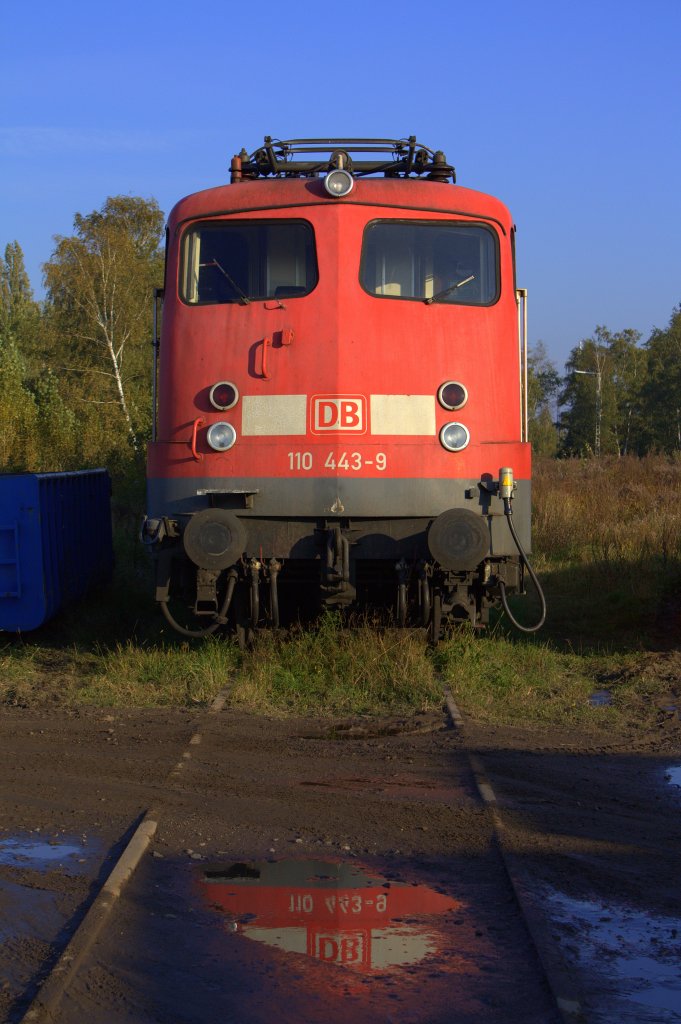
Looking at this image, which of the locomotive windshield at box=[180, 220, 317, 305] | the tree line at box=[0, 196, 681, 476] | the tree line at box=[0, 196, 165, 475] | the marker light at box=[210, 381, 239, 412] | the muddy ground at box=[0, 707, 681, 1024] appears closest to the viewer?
the muddy ground at box=[0, 707, 681, 1024]

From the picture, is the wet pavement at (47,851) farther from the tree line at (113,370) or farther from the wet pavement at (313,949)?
the tree line at (113,370)

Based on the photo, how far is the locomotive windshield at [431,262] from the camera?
8.70 metres

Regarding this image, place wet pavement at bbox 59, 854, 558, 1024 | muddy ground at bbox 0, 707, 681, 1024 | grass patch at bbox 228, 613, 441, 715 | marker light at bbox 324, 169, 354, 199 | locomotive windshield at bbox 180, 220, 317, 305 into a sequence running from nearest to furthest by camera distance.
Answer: wet pavement at bbox 59, 854, 558, 1024, muddy ground at bbox 0, 707, 681, 1024, grass patch at bbox 228, 613, 441, 715, marker light at bbox 324, 169, 354, 199, locomotive windshield at bbox 180, 220, 317, 305

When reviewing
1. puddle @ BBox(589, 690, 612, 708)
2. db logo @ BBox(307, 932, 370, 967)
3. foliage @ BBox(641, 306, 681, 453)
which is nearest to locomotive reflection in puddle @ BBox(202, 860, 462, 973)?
db logo @ BBox(307, 932, 370, 967)

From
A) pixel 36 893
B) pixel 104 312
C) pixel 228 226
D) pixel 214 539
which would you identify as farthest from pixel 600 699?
pixel 104 312

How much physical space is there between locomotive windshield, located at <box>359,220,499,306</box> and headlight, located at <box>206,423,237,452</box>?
1506mm

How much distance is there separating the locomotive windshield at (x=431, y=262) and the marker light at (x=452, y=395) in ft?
2.35

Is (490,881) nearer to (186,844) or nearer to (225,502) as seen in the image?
(186,844)

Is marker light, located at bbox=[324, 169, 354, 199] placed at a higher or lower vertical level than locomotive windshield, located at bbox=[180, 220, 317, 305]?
higher

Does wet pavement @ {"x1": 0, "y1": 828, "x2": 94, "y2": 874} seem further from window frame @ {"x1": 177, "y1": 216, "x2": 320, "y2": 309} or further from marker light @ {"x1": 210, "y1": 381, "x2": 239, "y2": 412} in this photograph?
window frame @ {"x1": 177, "y1": 216, "x2": 320, "y2": 309}

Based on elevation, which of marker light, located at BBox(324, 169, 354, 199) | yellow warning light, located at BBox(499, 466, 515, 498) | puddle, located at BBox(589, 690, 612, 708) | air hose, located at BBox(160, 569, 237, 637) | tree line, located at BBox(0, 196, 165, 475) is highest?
tree line, located at BBox(0, 196, 165, 475)

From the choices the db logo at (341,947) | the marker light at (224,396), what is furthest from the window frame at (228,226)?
the db logo at (341,947)

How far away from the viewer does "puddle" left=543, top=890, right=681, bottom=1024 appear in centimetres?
342

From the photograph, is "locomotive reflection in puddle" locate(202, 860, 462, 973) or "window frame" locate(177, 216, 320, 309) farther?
"window frame" locate(177, 216, 320, 309)
